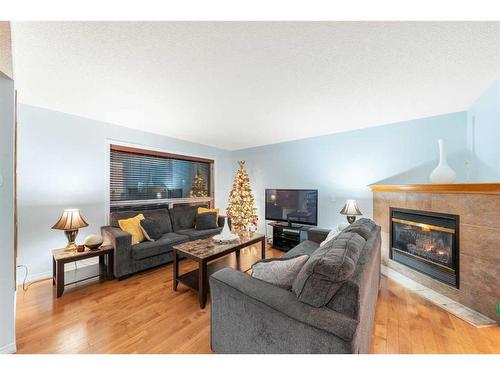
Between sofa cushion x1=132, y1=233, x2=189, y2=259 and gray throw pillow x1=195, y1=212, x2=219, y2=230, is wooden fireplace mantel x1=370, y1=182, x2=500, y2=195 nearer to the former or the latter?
gray throw pillow x1=195, y1=212, x2=219, y2=230

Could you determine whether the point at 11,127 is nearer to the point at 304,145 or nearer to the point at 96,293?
the point at 96,293

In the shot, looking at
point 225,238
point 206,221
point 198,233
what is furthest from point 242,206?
point 225,238

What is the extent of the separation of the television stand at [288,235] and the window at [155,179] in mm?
1954

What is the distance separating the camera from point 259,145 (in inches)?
187

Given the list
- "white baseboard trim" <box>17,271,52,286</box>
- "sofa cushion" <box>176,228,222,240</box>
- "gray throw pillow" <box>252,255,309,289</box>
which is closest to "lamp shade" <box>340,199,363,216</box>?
"gray throw pillow" <box>252,255,309,289</box>

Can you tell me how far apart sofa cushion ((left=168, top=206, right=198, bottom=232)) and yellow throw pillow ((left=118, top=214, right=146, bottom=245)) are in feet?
2.46

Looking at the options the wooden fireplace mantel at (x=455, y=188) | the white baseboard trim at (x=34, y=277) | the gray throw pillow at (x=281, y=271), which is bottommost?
the white baseboard trim at (x=34, y=277)

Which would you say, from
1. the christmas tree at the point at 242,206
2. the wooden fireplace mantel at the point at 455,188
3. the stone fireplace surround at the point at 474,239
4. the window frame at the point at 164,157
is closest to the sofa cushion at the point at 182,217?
the window frame at the point at 164,157

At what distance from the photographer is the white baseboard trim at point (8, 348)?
138 cm

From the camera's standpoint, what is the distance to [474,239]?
2008mm

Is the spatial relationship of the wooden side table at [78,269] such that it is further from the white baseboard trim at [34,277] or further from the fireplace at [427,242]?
the fireplace at [427,242]

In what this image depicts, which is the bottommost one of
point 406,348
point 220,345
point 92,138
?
point 406,348
